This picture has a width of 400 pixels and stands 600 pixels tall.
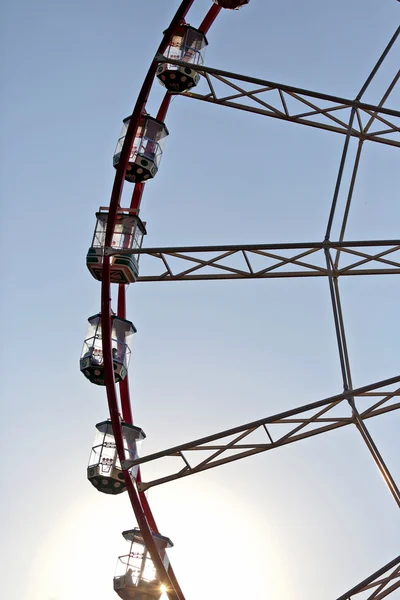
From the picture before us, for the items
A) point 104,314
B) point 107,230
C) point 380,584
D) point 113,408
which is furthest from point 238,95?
point 380,584

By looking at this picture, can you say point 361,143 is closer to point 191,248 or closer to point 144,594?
point 191,248

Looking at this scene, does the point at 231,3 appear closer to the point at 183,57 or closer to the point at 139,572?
the point at 183,57

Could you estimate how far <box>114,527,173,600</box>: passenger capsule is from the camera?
15.0 metres

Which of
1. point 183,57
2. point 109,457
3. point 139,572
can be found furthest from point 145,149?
point 139,572

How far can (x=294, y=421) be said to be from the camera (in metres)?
13.2

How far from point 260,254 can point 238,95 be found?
3.15 meters

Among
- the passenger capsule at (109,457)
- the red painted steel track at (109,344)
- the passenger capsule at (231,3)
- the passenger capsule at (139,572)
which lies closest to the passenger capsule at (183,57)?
the red painted steel track at (109,344)

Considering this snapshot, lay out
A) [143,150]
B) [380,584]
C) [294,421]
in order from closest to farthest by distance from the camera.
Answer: [380,584], [294,421], [143,150]

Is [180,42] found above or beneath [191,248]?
above

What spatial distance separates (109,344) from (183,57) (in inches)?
220

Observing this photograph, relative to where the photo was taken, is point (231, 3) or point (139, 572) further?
point (231, 3)

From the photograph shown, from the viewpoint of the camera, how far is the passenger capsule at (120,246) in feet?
52.1

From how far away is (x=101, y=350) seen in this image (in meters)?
16.2

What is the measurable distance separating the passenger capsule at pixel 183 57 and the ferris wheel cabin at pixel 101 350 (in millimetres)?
4678
